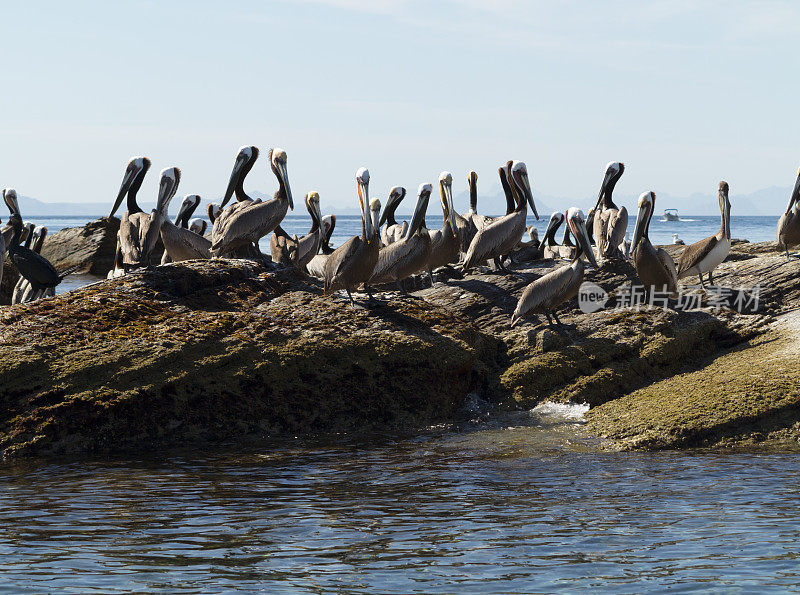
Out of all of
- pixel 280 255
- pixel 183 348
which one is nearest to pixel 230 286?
pixel 183 348

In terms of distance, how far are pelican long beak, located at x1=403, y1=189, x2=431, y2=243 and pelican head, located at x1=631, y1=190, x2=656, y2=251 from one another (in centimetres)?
287

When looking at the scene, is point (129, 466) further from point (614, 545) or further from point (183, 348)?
point (614, 545)

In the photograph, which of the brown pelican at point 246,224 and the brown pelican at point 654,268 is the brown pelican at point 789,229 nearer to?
the brown pelican at point 654,268

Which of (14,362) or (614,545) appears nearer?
(614,545)

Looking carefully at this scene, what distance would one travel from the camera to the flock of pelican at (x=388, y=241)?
1048 cm

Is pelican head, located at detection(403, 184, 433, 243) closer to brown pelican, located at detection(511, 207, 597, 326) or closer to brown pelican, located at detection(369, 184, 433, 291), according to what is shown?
brown pelican, located at detection(369, 184, 433, 291)

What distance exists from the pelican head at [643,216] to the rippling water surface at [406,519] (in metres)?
4.29

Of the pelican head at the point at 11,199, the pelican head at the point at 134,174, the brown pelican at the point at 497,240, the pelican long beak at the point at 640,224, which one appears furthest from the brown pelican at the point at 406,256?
the pelican head at the point at 11,199

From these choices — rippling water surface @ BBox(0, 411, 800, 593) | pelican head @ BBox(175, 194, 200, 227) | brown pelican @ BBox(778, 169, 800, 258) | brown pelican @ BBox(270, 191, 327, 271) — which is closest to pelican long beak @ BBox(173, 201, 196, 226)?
pelican head @ BBox(175, 194, 200, 227)

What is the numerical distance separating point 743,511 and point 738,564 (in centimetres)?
108

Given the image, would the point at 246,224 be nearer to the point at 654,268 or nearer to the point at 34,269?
the point at 34,269

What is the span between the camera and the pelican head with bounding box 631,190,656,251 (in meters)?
11.8

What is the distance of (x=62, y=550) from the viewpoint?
554cm

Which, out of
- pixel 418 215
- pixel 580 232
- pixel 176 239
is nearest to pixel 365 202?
pixel 418 215
